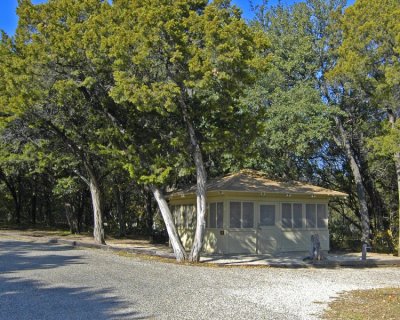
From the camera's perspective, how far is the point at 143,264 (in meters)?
14.7

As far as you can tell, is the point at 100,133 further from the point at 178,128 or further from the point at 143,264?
the point at 143,264

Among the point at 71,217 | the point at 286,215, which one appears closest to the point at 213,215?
the point at 286,215

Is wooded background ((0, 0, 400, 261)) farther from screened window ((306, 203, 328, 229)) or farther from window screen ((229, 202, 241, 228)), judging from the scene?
screened window ((306, 203, 328, 229))

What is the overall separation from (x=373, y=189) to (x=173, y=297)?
21.5 m

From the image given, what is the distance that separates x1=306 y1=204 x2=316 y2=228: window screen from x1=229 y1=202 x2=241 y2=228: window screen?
355 cm

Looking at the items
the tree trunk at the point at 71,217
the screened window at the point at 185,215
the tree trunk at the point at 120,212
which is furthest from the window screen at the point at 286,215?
the tree trunk at the point at 71,217

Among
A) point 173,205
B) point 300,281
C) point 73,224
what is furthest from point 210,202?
point 73,224

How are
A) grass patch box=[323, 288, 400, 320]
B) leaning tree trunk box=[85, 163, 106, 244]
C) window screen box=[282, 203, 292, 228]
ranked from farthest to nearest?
leaning tree trunk box=[85, 163, 106, 244]
window screen box=[282, 203, 292, 228]
grass patch box=[323, 288, 400, 320]

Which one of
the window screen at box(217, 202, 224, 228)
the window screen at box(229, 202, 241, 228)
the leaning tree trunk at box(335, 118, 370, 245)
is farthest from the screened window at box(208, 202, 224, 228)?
the leaning tree trunk at box(335, 118, 370, 245)

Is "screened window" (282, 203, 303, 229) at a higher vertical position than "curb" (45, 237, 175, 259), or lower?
higher

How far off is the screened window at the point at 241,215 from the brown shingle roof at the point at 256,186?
740mm

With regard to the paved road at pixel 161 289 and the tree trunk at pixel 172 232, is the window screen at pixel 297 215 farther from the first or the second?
the tree trunk at pixel 172 232

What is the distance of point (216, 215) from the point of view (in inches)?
778

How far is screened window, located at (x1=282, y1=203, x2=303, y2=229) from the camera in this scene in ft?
67.5
